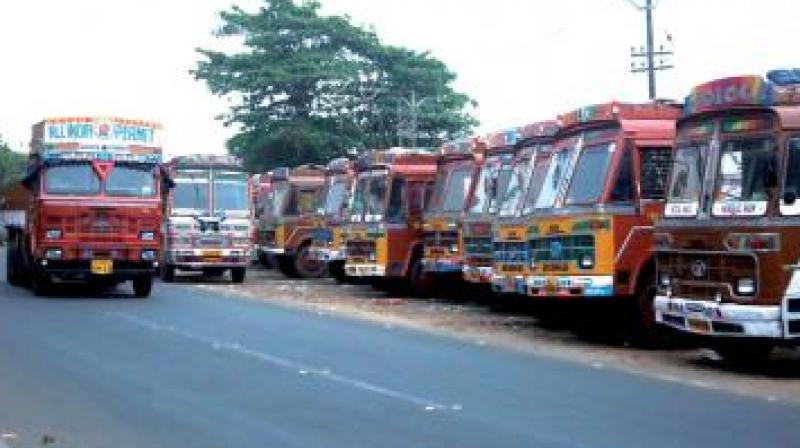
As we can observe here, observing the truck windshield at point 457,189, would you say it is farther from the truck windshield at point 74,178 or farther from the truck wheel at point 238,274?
the truck wheel at point 238,274

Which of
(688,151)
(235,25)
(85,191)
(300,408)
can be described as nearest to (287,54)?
(235,25)

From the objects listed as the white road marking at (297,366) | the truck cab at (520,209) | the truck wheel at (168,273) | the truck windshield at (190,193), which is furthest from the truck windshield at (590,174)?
the truck wheel at (168,273)

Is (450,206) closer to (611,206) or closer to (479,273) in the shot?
(479,273)

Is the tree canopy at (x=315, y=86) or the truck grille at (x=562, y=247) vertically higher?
the tree canopy at (x=315, y=86)

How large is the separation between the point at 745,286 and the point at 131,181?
46.3 feet

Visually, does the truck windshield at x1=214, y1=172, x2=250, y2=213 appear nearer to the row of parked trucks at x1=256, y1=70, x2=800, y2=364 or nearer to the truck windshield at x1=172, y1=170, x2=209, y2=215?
the truck windshield at x1=172, y1=170, x2=209, y2=215

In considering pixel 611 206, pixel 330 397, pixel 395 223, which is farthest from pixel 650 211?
pixel 395 223

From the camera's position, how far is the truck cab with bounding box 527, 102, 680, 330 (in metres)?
15.4

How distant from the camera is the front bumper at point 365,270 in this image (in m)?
24.8

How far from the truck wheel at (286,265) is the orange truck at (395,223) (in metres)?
8.26

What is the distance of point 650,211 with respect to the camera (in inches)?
608

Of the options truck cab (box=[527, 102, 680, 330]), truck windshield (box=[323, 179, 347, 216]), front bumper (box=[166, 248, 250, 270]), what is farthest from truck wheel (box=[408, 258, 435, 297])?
truck cab (box=[527, 102, 680, 330])

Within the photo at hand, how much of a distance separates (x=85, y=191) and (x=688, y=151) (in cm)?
1305

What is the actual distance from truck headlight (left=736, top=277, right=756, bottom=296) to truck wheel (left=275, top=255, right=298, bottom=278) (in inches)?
866
